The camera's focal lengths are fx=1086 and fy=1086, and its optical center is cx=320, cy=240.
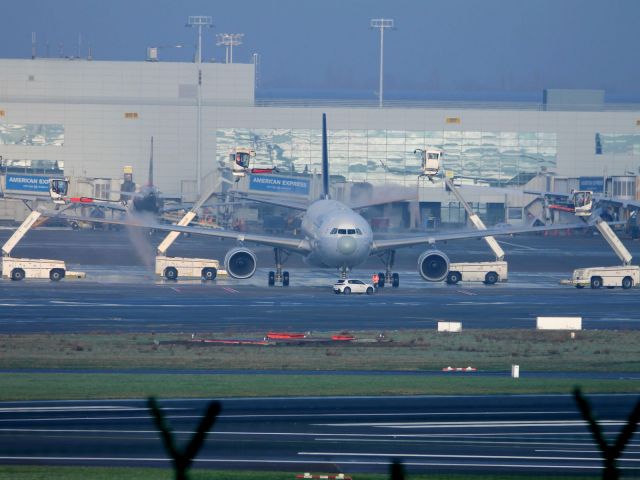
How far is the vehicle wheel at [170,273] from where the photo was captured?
233 feet

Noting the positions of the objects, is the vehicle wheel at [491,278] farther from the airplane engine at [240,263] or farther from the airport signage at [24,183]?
the airport signage at [24,183]

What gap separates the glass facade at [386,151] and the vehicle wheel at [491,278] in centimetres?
6204

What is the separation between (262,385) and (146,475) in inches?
482

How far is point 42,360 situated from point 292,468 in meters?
18.6

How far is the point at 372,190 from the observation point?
108 meters

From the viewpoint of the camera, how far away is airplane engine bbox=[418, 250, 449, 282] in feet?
213

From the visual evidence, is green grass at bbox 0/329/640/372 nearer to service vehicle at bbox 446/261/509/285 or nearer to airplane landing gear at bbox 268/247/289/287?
airplane landing gear at bbox 268/247/289/287

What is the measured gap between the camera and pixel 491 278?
71.2m

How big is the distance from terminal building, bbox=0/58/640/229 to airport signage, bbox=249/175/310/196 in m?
10.9

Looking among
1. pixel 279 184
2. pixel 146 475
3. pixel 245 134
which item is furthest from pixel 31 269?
pixel 245 134

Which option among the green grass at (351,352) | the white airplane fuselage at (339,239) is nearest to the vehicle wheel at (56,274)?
the white airplane fuselage at (339,239)

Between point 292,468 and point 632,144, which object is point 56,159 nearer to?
point 632,144

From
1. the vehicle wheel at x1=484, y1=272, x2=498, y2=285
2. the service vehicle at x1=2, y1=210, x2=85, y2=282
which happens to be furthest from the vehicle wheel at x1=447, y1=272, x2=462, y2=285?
the service vehicle at x1=2, y1=210, x2=85, y2=282

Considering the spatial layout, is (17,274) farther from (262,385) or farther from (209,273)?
(262,385)
